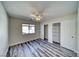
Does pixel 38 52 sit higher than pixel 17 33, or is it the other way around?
pixel 17 33

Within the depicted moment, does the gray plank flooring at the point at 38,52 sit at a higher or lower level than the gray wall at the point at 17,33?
lower

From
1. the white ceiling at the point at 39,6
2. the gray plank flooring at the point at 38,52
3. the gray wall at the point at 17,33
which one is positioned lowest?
the gray plank flooring at the point at 38,52

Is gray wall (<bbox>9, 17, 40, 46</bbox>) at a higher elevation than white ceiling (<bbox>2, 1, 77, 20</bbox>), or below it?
below

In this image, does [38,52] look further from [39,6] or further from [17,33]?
[17,33]

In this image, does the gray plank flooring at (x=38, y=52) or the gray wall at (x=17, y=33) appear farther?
the gray wall at (x=17, y=33)

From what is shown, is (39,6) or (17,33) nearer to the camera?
(39,6)

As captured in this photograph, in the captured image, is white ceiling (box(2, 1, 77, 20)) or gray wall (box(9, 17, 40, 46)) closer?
white ceiling (box(2, 1, 77, 20))

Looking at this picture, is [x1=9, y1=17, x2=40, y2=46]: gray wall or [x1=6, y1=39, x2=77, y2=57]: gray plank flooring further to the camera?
[x1=9, y1=17, x2=40, y2=46]: gray wall

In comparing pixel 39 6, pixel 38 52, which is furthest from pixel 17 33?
pixel 39 6

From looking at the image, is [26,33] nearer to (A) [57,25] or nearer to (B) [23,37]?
(B) [23,37]

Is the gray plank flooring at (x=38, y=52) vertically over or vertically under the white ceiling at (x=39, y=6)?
under

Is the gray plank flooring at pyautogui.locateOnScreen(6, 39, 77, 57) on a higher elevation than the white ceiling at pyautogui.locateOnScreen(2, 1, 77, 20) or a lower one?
lower

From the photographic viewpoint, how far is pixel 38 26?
6.06 metres

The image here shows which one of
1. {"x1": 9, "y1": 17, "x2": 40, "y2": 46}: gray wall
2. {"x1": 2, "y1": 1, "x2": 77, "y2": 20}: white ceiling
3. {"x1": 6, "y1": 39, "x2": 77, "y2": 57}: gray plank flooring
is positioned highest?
{"x1": 2, "y1": 1, "x2": 77, "y2": 20}: white ceiling
